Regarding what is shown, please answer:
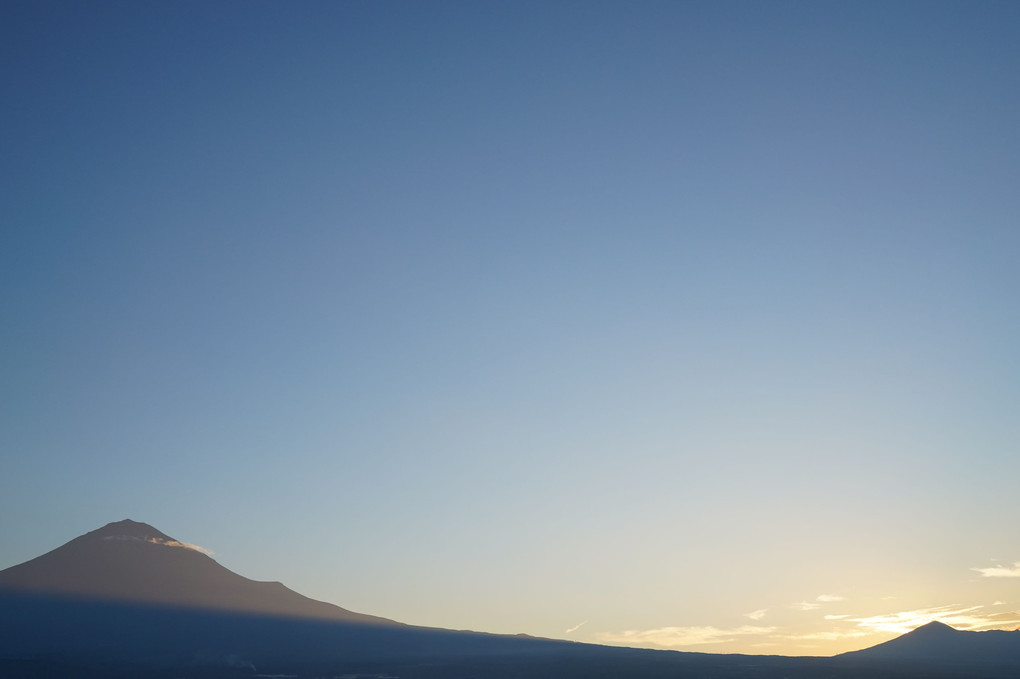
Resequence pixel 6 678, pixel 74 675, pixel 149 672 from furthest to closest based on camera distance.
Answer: pixel 149 672
pixel 74 675
pixel 6 678

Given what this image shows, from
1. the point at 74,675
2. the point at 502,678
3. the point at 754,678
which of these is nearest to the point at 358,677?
the point at 502,678

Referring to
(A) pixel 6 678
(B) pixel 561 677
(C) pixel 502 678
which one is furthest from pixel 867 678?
(A) pixel 6 678

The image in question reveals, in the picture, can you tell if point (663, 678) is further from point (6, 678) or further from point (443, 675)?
point (6, 678)

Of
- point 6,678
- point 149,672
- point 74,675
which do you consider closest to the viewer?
point 6,678

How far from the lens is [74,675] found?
17638 centimetres

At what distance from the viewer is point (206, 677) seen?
19338cm

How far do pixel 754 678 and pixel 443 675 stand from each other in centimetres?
8382

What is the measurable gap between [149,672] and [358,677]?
5589 cm

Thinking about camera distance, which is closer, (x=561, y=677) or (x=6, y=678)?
(x=6, y=678)

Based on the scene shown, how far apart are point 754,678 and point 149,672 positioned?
16034cm

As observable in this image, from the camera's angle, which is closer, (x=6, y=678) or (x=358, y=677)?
(x=6, y=678)

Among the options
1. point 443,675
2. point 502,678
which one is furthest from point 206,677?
point 502,678

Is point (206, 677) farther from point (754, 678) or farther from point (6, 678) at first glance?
point (754, 678)

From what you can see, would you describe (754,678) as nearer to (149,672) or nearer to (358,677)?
(358,677)
